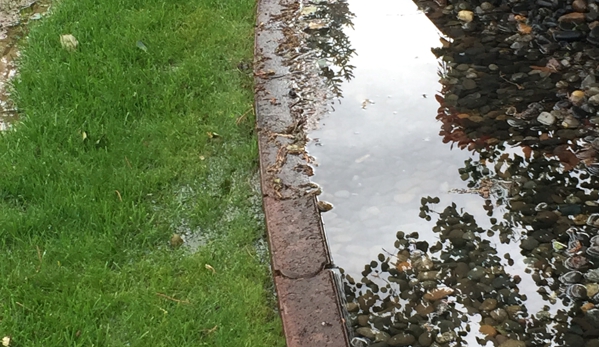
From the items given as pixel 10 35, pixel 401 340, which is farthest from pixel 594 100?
pixel 10 35

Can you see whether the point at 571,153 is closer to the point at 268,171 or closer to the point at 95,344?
the point at 268,171

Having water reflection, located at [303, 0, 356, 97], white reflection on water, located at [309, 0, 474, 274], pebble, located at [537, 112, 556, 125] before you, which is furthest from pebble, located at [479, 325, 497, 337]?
water reflection, located at [303, 0, 356, 97]

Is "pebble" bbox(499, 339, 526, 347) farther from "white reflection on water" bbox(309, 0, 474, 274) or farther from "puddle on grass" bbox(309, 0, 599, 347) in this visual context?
"white reflection on water" bbox(309, 0, 474, 274)

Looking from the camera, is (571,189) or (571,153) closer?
(571,189)

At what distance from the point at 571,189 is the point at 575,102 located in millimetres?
724

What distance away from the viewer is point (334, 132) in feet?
11.2

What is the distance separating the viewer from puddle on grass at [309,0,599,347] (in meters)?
2.42

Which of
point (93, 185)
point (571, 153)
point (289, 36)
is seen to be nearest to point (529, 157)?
point (571, 153)

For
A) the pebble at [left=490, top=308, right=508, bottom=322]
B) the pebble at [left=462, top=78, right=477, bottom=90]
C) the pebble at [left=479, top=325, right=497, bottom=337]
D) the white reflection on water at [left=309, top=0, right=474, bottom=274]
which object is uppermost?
the pebble at [left=462, top=78, right=477, bottom=90]

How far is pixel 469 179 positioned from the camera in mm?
3068

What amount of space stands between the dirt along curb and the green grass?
9 centimetres

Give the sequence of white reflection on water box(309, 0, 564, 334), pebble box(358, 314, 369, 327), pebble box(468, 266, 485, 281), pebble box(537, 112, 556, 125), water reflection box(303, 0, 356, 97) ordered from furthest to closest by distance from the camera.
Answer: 1. water reflection box(303, 0, 356, 97)
2. pebble box(537, 112, 556, 125)
3. white reflection on water box(309, 0, 564, 334)
4. pebble box(468, 266, 485, 281)
5. pebble box(358, 314, 369, 327)

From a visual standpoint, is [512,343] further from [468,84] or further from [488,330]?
[468,84]

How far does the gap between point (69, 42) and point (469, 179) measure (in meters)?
2.60
